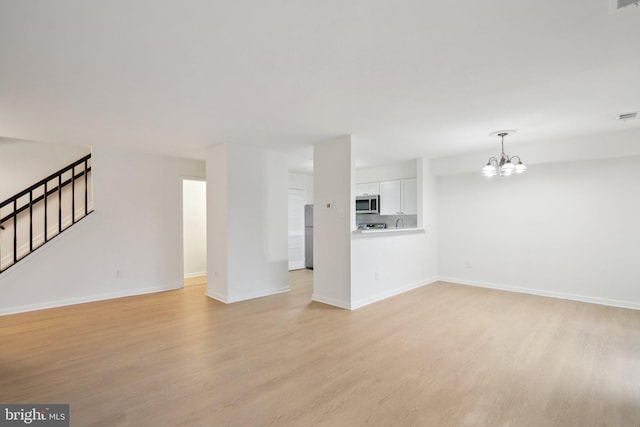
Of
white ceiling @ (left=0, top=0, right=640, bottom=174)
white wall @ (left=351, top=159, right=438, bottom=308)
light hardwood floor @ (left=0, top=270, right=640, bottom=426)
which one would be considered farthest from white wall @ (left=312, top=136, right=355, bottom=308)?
white ceiling @ (left=0, top=0, right=640, bottom=174)

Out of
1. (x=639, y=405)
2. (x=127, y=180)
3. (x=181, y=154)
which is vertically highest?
(x=181, y=154)

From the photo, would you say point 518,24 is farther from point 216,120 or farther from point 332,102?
point 216,120

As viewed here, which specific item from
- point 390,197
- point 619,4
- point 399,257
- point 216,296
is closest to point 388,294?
point 399,257

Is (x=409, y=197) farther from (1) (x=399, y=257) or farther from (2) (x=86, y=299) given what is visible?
(2) (x=86, y=299)

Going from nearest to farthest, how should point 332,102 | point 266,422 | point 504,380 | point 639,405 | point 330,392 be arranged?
point 266,422 → point 639,405 → point 330,392 → point 504,380 → point 332,102

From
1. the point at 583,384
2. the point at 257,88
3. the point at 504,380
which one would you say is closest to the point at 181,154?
the point at 257,88

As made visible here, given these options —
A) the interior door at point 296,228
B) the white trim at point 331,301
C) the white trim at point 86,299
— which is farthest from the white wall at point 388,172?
the white trim at point 86,299

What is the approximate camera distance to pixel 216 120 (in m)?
3.81

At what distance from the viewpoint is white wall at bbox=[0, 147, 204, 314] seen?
15.3ft

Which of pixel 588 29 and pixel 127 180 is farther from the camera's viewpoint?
pixel 127 180

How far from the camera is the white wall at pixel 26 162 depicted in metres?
4.95

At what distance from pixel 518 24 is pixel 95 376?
4.22 metres

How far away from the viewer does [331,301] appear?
15.8 feet

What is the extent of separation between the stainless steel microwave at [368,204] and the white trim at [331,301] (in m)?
3.11
